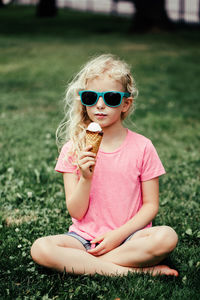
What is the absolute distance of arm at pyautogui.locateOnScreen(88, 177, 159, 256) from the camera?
3.03 m

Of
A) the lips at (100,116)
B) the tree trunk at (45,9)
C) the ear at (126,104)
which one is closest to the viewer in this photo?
the lips at (100,116)

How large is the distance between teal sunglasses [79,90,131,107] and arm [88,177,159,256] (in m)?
0.61

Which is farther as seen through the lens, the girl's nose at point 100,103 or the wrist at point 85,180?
the girl's nose at point 100,103

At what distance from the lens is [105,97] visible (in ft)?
9.96

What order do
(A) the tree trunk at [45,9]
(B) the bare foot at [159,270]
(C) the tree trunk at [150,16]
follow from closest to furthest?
(B) the bare foot at [159,270] → (C) the tree trunk at [150,16] → (A) the tree trunk at [45,9]

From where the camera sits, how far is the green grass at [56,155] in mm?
2865

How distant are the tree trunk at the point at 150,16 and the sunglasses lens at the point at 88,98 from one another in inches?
728

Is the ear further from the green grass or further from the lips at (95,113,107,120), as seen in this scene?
the green grass

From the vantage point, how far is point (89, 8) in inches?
1649

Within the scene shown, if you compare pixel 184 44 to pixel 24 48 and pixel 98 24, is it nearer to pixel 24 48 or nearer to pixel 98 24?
pixel 24 48

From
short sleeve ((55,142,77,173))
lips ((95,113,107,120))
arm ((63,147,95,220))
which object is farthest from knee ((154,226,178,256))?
lips ((95,113,107,120))

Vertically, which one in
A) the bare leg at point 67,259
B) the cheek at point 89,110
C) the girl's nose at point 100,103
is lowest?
the bare leg at point 67,259

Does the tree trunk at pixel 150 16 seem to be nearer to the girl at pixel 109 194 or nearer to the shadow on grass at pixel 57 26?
the shadow on grass at pixel 57 26

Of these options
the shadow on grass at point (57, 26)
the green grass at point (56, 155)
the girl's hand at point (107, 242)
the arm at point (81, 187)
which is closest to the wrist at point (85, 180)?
the arm at point (81, 187)
